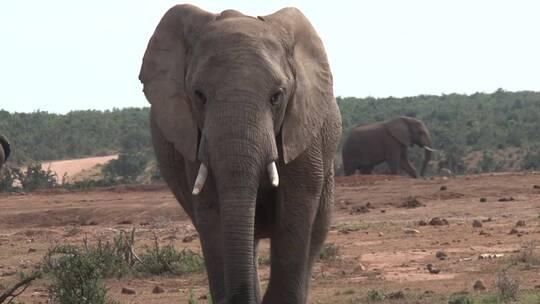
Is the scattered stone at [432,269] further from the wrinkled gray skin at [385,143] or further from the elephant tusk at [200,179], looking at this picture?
the wrinkled gray skin at [385,143]

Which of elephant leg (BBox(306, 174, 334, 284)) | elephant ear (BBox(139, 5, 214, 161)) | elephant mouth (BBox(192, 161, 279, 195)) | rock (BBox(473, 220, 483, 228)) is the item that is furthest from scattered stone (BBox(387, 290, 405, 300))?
rock (BBox(473, 220, 483, 228))

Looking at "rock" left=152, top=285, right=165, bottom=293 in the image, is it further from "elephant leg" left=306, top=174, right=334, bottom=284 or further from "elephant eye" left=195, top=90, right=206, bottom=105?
"elephant eye" left=195, top=90, right=206, bottom=105

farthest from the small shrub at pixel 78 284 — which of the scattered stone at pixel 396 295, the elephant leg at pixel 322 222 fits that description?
the scattered stone at pixel 396 295

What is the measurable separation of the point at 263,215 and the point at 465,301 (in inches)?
85.5

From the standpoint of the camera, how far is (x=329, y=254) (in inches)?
503

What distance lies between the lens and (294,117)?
7.27 meters

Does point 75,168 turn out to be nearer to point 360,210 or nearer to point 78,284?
point 360,210

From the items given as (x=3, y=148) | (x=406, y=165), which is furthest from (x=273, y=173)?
(x=406, y=165)

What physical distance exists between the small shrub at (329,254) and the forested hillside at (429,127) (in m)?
20.5

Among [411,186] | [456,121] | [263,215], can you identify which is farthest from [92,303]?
[456,121]

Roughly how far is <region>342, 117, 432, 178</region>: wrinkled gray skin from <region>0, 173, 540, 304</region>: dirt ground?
216 inches

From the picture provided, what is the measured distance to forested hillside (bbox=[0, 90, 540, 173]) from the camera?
37688 mm

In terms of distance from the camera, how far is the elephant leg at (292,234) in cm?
741

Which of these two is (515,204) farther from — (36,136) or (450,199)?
(36,136)
